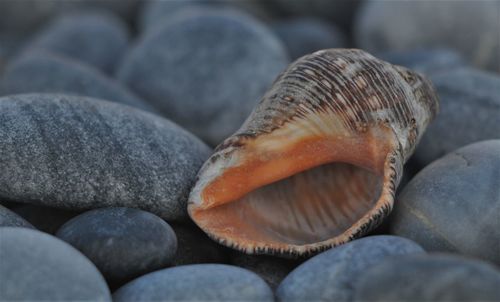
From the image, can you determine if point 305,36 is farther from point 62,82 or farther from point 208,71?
point 62,82

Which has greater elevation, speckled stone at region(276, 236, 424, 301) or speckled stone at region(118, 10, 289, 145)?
speckled stone at region(276, 236, 424, 301)

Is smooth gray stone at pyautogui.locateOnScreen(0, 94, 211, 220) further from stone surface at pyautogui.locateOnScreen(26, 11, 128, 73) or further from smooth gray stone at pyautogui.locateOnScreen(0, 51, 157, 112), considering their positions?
stone surface at pyautogui.locateOnScreen(26, 11, 128, 73)

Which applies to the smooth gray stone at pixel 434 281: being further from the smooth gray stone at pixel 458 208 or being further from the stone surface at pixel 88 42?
the stone surface at pixel 88 42

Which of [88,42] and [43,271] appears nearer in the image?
[43,271]

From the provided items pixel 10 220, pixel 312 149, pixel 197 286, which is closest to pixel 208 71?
pixel 312 149

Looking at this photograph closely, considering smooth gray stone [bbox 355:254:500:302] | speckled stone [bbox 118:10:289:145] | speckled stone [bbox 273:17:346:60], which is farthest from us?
speckled stone [bbox 273:17:346:60]

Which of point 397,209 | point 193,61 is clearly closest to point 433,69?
point 193,61

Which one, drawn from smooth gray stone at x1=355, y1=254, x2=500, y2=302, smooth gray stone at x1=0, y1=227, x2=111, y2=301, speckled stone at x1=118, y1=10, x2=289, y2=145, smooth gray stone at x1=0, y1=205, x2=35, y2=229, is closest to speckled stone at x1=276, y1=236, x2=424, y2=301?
smooth gray stone at x1=355, y1=254, x2=500, y2=302
